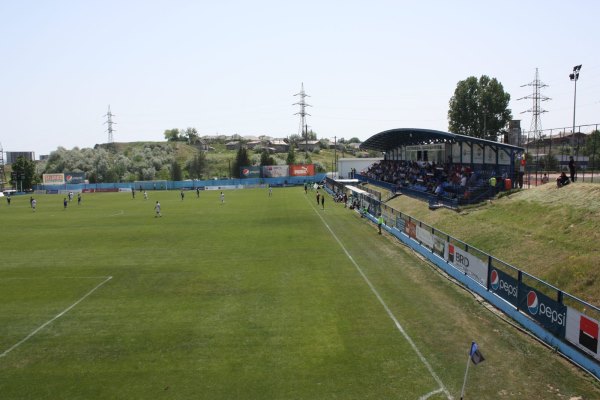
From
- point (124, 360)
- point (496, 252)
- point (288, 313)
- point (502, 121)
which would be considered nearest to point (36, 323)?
point (124, 360)

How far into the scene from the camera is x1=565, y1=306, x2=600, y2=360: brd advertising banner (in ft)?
37.4

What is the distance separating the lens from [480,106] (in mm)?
88438

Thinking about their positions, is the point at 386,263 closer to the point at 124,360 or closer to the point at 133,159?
the point at 124,360

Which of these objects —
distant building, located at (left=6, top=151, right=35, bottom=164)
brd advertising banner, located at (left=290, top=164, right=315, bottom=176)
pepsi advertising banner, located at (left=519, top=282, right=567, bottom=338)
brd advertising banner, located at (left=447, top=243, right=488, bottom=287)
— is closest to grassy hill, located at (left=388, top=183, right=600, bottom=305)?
pepsi advertising banner, located at (left=519, top=282, right=567, bottom=338)

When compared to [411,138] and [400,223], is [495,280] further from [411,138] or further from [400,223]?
[411,138]

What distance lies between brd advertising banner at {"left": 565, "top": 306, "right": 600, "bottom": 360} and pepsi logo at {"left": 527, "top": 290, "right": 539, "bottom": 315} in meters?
1.60

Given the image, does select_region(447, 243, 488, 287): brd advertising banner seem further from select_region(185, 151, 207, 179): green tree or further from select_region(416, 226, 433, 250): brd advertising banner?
select_region(185, 151, 207, 179): green tree

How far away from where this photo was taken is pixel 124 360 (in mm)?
12438

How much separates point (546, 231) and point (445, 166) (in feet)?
85.3

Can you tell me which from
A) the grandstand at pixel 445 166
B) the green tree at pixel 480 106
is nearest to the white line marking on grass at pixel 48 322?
the grandstand at pixel 445 166

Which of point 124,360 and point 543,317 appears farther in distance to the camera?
point 543,317

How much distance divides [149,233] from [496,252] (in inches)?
985

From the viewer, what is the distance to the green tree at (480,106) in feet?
287

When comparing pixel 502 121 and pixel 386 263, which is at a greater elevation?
pixel 502 121
